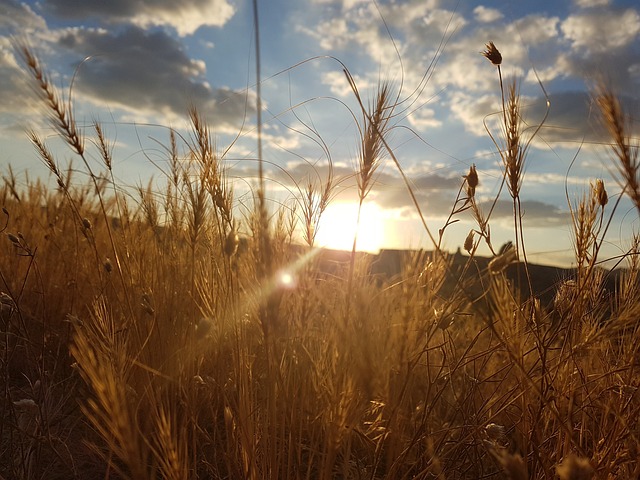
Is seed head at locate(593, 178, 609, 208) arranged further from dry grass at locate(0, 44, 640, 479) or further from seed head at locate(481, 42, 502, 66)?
seed head at locate(481, 42, 502, 66)

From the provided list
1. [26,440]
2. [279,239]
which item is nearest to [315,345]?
[279,239]

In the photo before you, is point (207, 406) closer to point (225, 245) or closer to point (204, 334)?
point (204, 334)

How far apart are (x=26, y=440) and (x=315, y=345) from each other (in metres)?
1.20

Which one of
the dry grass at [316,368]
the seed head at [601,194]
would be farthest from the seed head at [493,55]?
the seed head at [601,194]

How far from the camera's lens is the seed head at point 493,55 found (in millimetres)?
1438

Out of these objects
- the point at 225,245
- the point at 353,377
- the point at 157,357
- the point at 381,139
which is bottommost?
the point at 157,357

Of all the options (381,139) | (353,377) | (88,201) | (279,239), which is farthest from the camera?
(88,201)

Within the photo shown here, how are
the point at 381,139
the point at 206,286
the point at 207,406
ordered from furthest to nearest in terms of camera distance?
the point at 207,406 < the point at 206,286 < the point at 381,139

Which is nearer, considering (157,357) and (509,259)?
(509,259)

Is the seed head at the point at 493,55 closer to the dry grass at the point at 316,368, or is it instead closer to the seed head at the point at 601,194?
the dry grass at the point at 316,368

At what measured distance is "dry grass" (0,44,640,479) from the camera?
111 centimetres

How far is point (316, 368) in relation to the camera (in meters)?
1.34

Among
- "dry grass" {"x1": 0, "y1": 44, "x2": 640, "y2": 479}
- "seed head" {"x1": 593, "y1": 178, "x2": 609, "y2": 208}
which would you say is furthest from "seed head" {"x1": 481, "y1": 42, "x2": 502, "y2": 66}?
"seed head" {"x1": 593, "y1": 178, "x2": 609, "y2": 208}

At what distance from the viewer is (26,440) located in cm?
184
